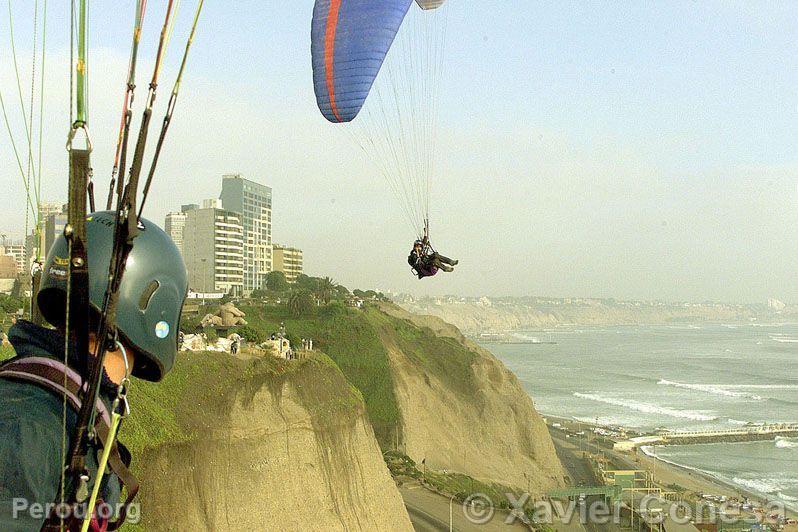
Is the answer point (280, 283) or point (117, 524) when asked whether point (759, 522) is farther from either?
point (280, 283)

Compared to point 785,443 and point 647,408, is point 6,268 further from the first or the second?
point 785,443

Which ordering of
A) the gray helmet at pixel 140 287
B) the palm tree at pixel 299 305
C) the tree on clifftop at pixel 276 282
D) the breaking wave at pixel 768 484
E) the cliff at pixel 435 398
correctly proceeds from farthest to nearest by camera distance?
the tree on clifftop at pixel 276 282 < the palm tree at pixel 299 305 < the breaking wave at pixel 768 484 < the cliff at pixel 435 398 < the gray helmet at pixel 140 287

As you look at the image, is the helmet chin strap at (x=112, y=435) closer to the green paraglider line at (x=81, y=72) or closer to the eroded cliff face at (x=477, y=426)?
the green paraglider line at (x=81, y=72)

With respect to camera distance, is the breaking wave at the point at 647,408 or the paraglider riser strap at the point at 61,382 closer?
the paraglider riser strap at the point at 61,382

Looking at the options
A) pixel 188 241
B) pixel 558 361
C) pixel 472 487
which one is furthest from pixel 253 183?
pixel 472 487

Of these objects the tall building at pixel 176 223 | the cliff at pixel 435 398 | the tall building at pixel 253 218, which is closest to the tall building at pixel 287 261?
the tall building at pixel 253 218

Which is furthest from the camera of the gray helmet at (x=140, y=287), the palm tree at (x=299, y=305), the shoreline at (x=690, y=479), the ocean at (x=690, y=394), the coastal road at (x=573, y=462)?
the ocean at (x=690, y=394)
